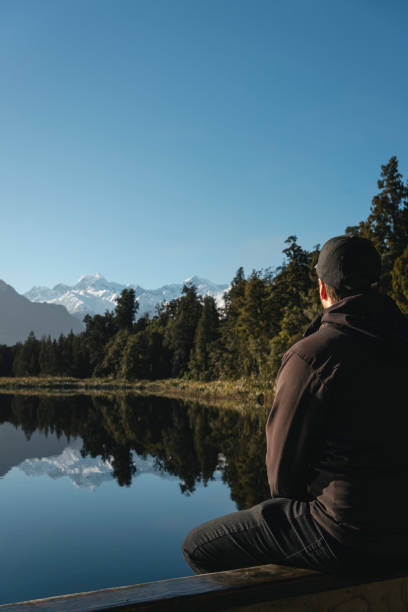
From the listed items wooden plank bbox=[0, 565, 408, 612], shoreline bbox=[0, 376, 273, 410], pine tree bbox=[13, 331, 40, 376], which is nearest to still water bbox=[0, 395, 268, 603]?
wooden plank bbox=[0, 565, 408, 612]

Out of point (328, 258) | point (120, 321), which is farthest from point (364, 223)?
point (120, 321)

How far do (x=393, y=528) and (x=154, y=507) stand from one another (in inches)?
306

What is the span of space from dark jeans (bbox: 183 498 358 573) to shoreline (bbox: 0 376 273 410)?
25.2 meters

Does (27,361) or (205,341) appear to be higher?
(205,341)

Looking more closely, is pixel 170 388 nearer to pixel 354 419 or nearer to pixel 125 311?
pixel 125 311

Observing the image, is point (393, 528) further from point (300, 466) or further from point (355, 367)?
point (355, 367)

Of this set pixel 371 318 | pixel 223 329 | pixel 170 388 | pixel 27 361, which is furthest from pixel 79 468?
pixel 27 361

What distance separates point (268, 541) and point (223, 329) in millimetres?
47339

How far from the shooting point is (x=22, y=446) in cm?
→ 1483

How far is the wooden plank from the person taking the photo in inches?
55.2

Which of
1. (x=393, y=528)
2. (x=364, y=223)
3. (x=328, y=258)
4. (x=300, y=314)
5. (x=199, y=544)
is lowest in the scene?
(x=199, y=544)

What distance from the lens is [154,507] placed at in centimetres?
867

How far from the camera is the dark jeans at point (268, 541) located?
1620 millimetres

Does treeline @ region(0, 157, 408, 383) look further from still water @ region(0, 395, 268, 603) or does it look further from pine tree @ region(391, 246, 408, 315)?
still water @ region(0, 395, 268, 603)
